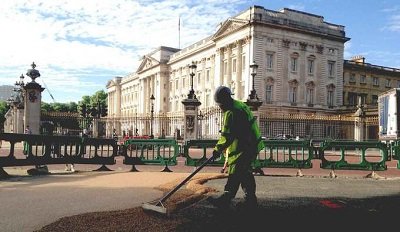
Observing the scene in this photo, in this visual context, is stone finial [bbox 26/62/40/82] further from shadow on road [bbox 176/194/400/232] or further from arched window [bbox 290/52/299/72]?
arched window [bbox 290/52/299/72]

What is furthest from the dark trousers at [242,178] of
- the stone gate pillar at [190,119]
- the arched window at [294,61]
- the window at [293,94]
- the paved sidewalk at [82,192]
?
the arched window at [294,61]

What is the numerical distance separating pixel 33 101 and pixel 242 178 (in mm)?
21875

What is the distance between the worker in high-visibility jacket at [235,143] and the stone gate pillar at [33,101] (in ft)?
67.8

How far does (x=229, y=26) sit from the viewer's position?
5878 cm

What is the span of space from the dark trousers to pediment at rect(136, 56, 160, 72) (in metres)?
81.8

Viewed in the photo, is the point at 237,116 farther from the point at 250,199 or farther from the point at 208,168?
the point at 208,168

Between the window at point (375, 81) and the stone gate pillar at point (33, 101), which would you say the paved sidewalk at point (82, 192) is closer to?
the stone gate pillar at point (33, 101)

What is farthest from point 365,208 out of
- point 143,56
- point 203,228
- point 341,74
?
point 143,56

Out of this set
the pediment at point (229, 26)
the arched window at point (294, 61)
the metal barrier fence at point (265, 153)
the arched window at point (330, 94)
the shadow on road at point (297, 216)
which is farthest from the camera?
the arched window at point (330, 94)

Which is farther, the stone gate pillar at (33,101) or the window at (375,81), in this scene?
the window at (375,81)

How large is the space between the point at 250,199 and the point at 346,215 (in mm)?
1608

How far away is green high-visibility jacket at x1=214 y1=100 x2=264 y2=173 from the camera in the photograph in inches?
226

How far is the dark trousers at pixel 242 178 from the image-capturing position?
5.77 metres

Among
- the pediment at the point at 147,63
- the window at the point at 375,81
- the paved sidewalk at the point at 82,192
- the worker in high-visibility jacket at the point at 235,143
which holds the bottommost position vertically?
the paved sidewalk at the point at 82,192
